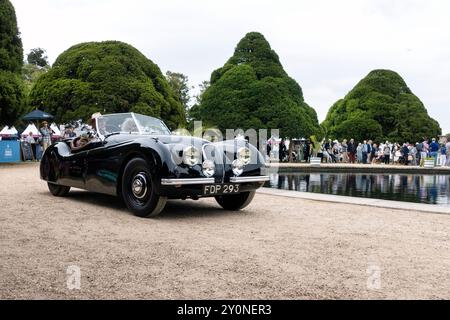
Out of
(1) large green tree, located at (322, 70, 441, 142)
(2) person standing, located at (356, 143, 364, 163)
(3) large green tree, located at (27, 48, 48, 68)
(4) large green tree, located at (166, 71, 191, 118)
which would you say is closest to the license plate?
(2) person standing, located at (356, 143, 364, 163)

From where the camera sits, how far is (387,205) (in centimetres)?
792

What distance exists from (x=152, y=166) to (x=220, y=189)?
1.02m

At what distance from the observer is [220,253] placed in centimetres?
429

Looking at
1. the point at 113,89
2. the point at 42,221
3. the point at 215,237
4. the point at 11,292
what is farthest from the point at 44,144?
the point at 11,292

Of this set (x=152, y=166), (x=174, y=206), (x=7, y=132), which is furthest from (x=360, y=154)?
(x=152, y=166)

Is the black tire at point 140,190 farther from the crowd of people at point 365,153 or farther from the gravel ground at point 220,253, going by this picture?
the crowd of people at point 365,153

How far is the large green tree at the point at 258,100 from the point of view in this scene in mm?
33250

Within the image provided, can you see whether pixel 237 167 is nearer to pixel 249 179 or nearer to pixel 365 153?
pixel 249 179

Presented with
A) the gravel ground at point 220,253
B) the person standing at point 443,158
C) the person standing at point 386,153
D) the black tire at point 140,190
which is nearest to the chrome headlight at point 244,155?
the gravel ground at point 220,253

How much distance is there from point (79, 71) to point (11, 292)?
2738 centimetres

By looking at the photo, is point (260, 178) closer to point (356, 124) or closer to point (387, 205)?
point (387, 205)

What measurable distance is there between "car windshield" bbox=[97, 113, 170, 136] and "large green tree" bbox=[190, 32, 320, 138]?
25.5 m

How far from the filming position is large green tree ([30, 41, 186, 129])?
87.0ft

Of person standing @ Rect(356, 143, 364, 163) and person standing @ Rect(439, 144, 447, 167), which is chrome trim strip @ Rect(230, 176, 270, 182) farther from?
person standing @ Rect(356, 143, 364, 163)
